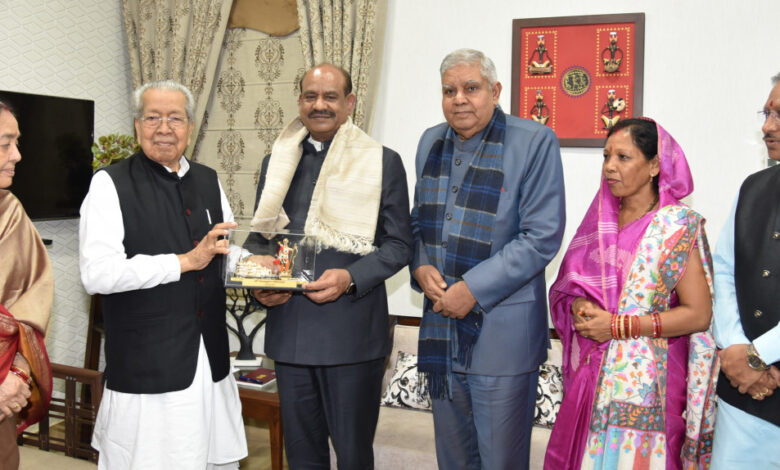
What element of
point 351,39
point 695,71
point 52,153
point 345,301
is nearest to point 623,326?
point 345,301

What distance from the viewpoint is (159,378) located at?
1.89 metres

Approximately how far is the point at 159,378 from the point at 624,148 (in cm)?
166

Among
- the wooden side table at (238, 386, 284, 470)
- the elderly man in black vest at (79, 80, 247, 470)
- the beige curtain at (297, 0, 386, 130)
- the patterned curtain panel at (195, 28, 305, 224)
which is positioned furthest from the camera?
the patterned curtain panel at (195, 28, 305, 224)

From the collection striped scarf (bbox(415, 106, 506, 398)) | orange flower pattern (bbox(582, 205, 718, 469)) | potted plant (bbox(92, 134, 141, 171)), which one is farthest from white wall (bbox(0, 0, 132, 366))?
orange flower pattern (bbox(582, 205, 718, 469))

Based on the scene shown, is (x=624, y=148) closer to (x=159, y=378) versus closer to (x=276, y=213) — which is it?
(x=276, y=213)

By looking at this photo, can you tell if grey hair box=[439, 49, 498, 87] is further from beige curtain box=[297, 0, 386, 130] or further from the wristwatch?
beige curtain box=[297, 0, 386, 130]

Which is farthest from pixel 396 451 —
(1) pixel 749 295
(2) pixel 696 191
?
(2) pixel 696 191

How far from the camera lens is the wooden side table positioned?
3.04 m

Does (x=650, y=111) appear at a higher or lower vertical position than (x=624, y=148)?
higher

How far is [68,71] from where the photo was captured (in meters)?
4.00

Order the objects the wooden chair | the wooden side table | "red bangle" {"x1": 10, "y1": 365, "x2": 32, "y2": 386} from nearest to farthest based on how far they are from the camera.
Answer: "red bangle" {"x1": 10, "y1": 365, "x2": 32, "y2": 386} < the wooden chair < the wooden side table

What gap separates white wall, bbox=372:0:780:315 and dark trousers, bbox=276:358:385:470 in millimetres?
1754

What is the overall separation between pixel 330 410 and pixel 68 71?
3.11 metres

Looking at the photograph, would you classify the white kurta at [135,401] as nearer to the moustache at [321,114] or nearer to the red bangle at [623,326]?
the moustache at [321,114]
